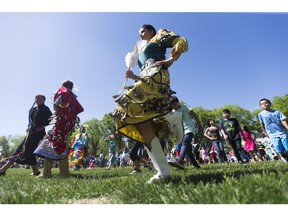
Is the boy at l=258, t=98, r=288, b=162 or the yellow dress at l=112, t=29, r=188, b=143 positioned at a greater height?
the yellow dress at l=112, t=29, r=188, b=143

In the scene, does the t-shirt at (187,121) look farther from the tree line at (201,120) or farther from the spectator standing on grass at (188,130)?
the tree line at (201,120)

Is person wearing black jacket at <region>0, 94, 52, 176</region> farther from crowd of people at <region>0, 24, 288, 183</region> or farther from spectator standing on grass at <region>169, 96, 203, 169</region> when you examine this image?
spectator standing on grass at <region>169, 96, 203, 169</region>

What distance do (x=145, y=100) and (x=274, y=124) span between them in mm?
5475

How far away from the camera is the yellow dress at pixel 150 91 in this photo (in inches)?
136

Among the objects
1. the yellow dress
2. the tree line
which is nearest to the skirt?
the yellow dress

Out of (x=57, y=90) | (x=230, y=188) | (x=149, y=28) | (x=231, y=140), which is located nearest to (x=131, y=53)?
(x=149, y=28)

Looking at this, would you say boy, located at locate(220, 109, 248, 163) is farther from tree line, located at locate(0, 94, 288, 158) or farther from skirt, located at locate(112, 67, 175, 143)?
tree line, located at locate(0, 94, 288, 158)

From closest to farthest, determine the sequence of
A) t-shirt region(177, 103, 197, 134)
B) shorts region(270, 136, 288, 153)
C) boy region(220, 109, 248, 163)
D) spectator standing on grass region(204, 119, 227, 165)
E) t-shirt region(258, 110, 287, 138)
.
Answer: shorts region(270, 136, 288, 153), t-shirt region(258, 110, 287, 138), t-shirt region(177, 103, 197, 134), boy region(220, 109, 248, 163), spectator standing on grass region(204, 119, 227, 165)

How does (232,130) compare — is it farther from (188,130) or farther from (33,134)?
(33,134)

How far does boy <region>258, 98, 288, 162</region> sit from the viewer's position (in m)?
7.30

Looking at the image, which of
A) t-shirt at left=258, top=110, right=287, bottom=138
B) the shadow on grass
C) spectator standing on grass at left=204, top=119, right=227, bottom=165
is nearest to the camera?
the shadow on grass

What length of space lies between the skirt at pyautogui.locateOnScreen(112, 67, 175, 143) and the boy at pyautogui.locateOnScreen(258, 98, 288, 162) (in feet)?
16.5

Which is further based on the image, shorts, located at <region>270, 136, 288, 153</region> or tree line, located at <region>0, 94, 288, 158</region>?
tree line, located at <region>0, 94, 288, 158</region>
